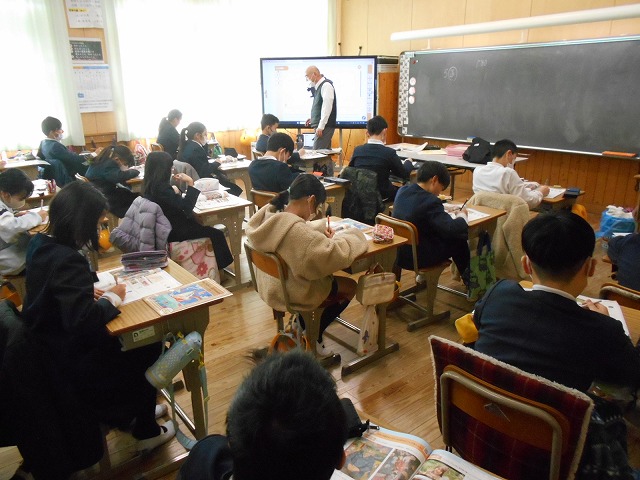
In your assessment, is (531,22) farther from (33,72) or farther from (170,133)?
(33,72)

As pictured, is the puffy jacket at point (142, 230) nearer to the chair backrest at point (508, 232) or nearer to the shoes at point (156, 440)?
the shoes at point (156, 440)

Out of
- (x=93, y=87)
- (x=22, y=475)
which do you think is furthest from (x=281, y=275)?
(x=93, y=87)

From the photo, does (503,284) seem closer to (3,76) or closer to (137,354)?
(137,354)

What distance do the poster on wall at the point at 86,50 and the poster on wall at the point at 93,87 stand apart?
9 cm

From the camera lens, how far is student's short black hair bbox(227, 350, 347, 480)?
701 mm

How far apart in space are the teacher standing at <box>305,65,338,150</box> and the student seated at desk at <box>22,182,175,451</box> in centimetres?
456

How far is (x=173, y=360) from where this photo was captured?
6.08 feet

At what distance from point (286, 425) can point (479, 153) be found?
15.8 feet

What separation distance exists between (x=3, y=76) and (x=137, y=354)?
5.78 metres

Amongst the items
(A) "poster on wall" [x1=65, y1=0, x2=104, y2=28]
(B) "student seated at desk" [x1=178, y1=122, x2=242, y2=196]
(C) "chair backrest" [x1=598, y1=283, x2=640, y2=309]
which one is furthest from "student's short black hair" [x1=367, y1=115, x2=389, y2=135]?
(A) "poster on wall" [x1=65, y1=0, x2=104, y2=28]

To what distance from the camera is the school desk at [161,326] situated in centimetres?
183

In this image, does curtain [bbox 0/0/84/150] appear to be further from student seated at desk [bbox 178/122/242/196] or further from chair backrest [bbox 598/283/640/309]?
chair backrest [bbox 598/283/640/309]

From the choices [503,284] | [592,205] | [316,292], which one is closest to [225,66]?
[592,205]

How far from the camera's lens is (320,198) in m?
2.58
